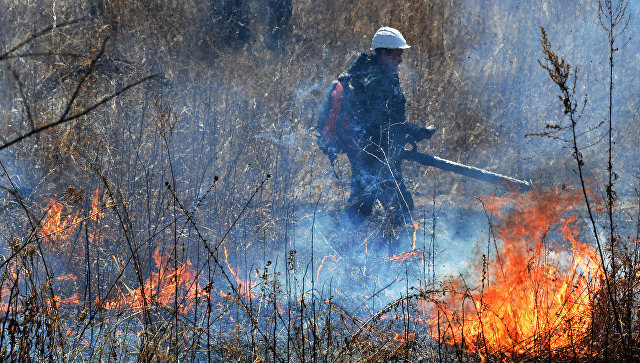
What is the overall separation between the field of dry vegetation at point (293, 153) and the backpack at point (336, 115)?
836 millimetres

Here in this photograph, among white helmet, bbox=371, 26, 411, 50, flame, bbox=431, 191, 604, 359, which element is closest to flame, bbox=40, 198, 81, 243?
white helmet, bbox=371, 26, 411, 50

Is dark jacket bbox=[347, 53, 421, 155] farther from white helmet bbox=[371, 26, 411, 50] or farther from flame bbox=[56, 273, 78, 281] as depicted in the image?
flame bbox=[56, 273, 78, 281]

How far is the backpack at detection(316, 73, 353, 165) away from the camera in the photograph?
6.70 m

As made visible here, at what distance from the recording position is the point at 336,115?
675 cm

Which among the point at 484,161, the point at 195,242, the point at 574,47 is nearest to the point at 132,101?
the point at 195,242

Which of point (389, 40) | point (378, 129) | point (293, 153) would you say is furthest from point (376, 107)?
point (293, 153)

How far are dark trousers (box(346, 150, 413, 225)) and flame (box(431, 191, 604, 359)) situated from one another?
1.30m

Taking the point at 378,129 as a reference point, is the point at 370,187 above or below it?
below

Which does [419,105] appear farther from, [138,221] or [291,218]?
[138,221]

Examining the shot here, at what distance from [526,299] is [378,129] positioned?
9.28ft

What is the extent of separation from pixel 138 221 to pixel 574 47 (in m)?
8.38

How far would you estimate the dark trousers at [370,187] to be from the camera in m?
6.65

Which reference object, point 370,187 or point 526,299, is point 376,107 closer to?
point 370,187

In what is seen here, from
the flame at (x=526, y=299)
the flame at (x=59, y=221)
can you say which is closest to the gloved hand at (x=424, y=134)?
the flame at (x=526, y=299)
